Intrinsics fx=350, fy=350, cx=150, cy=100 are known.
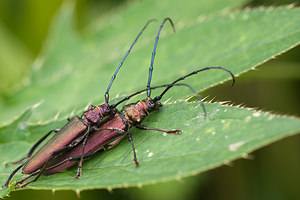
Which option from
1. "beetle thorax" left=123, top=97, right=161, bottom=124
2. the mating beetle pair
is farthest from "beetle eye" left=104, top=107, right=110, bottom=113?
"beetle thorax" left=123, top=97, right=161, bottom=124

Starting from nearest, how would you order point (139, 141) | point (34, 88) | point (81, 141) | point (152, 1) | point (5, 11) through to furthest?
point (139, 141) → point (81, 141) → point (34, 88) → point (152, 1) → point (5, 11)

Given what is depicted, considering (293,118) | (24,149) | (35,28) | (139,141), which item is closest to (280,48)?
(293,118)

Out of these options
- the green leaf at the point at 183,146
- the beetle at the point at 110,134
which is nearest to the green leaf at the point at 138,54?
the beetle at the point at 110,134

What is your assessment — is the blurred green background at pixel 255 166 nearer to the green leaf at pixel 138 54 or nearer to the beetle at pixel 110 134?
the green leaf at pixel 138 54

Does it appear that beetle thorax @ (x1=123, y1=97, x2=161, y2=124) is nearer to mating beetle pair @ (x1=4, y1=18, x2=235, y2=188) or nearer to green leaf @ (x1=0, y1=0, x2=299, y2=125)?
mating beetle pair @ (x1=4, y1=18, x2=235, y2=188)

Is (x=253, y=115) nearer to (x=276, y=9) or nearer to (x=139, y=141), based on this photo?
(x=139, y=141)

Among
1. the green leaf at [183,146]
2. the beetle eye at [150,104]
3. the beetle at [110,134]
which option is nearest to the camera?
the green leaf at [183,146]

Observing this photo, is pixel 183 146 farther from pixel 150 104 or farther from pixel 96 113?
pixel 96 113
